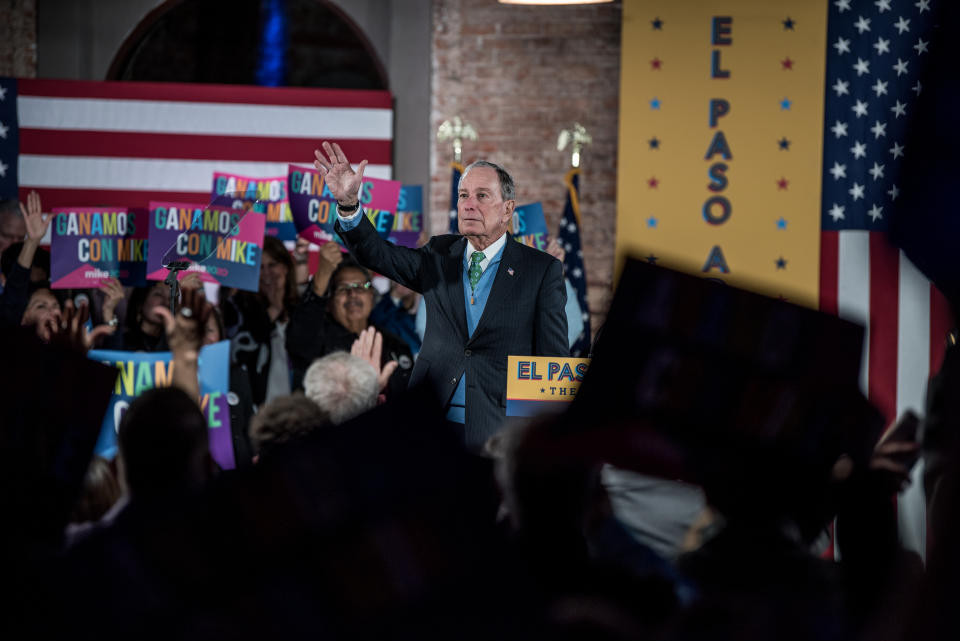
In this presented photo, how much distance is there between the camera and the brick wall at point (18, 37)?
7.03m

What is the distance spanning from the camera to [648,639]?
3.48ft

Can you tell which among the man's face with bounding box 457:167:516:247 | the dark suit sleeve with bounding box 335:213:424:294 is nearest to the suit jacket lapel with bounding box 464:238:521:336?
the man's face with bounding box 457:167:516:247

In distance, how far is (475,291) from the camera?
3.44 m

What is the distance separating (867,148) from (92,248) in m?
4.00

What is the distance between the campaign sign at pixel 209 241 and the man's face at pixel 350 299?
0.40 metres

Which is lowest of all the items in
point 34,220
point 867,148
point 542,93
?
point 34,220

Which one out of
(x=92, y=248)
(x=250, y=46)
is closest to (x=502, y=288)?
(x=92, y=248)

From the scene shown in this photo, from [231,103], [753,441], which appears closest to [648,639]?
[753,441]

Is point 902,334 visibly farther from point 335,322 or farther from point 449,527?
point 449,527

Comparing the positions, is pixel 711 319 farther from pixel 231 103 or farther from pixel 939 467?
pixel 231 103

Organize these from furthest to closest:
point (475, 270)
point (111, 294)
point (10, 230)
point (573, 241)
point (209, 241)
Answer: point (573, 241) < point (10, 230) < point (111, 294) < point (209, 241) < point (475, 270)

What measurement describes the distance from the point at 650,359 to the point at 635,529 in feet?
2.45

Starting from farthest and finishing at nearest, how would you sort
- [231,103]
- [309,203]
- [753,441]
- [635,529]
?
[231,103], [309,203], [635,529], [753,441]

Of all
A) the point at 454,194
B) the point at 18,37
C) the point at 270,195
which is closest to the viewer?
the point at 270,195
